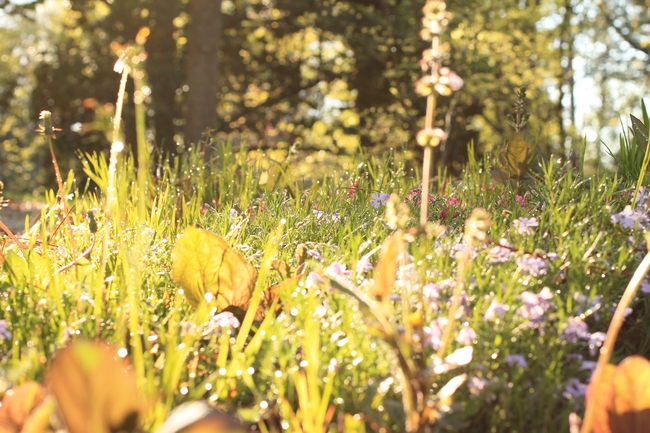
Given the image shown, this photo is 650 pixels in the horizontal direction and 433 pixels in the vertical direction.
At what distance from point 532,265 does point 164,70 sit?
10.2m

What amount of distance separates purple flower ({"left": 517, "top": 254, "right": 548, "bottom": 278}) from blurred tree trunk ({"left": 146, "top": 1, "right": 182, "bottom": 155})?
31.2 feet

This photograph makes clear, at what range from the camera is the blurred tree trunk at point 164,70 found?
10758mm

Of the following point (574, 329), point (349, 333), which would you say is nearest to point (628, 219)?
point (574, 329)

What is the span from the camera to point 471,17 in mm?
9086

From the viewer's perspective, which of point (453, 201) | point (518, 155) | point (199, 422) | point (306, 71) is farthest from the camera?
point (306, 71)

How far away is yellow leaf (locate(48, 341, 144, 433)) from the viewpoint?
0.93 metres

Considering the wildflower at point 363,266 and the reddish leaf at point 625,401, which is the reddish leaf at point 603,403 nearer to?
the reddish leaf at point 625,401

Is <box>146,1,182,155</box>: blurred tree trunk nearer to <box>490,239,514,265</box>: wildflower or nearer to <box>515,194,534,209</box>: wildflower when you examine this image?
<box>515,194,534,209</box>: wildflower

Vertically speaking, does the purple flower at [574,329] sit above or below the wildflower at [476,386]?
above

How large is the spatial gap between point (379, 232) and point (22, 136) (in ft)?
77.2

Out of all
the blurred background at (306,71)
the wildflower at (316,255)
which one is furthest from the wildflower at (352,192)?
the blurred background at (306,71)

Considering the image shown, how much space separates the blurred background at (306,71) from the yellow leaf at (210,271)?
21.5 feet

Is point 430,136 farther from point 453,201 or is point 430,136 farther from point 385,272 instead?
point 453,201

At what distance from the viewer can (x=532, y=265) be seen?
148 cm
